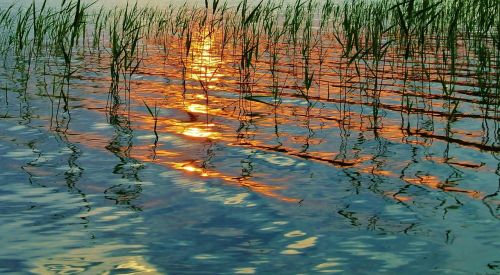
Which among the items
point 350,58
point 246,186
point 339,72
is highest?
point 350,58

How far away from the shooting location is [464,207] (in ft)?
11.4

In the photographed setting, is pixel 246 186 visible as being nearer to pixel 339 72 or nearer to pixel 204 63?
pixel 339 72

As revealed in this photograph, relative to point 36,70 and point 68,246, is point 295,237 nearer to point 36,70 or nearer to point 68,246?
point 68,246

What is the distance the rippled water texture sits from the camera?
2.77 m

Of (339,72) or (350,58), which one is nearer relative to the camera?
(339,72)

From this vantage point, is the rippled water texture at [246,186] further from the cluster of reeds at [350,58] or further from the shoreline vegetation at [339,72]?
the cluster of reeds at [350,58]

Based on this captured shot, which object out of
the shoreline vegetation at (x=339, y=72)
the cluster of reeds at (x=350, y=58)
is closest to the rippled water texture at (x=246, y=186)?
the shoreline vegetation at (x=339, y=72)

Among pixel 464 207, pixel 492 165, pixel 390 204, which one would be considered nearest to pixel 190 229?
pixel 390 204

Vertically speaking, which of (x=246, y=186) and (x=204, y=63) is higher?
(x=204, y=63)

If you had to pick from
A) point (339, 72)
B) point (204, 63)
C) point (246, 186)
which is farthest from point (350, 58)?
point (246, 186)

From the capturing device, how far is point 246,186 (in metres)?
3.84

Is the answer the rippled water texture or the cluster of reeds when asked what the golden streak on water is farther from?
the rippled water texture

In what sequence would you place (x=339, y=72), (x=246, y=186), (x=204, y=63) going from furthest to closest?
(x=204, y=63) → (x=339, y=72) → (x=246, y=186)

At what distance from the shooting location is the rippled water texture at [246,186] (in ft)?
9.09
